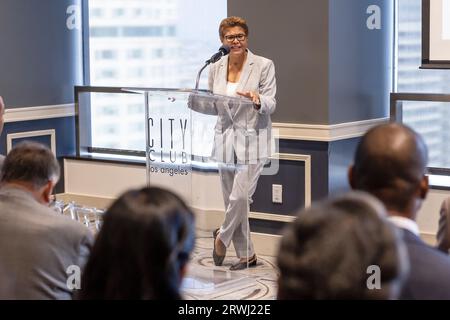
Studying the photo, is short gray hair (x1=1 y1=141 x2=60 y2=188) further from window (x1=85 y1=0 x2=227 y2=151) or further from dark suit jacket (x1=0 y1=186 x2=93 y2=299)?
window (x1=85 y1=0 x2=227 y2=151)

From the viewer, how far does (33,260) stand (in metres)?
2.12

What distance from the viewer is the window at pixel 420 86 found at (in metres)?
5.29

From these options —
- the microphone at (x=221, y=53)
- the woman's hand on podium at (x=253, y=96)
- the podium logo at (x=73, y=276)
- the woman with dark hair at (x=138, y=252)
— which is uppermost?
the microphone at (x=221, y=53)

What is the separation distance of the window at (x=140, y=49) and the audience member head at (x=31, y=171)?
387 cm

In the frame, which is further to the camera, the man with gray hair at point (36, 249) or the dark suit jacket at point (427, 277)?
the man with gray hair at point (36, 249)

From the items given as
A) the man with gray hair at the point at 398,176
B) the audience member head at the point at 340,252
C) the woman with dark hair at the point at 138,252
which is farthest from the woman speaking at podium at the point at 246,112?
the audience member head at the point at 340,252

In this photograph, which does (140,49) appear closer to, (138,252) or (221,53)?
(221,53)

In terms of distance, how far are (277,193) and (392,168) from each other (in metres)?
3.84

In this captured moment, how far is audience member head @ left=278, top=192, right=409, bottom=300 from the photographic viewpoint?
109 cm

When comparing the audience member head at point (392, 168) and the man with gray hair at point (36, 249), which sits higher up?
the audience member head at point (392, 168)

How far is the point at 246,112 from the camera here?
181 inches

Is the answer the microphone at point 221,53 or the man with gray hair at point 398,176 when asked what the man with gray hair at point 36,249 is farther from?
the microphone at point 221,53

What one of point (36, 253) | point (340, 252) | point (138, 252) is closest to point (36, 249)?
point (36, 253)

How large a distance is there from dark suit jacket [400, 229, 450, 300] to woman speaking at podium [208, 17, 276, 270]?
9.75ft
